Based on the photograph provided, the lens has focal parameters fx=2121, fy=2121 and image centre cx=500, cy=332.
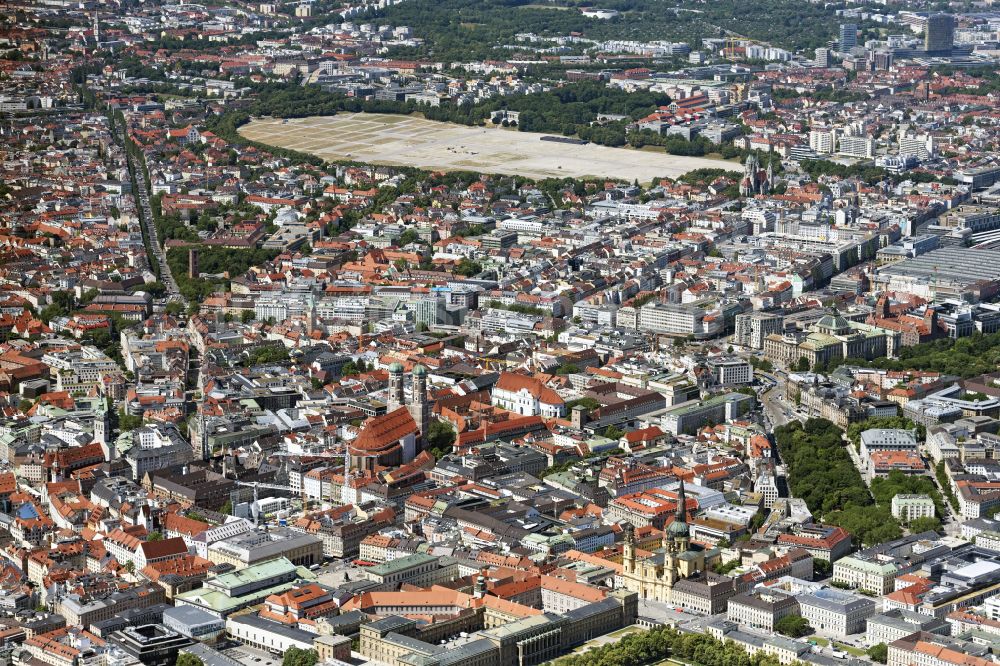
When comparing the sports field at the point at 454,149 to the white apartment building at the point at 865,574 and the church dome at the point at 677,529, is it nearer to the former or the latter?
the church dome at the point at 677,529

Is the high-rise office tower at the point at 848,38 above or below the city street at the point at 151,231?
above

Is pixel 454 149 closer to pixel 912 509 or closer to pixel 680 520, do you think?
pixel 912 509

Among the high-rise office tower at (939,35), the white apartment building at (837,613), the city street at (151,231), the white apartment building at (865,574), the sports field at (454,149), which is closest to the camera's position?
the white apartment building at (837,613)

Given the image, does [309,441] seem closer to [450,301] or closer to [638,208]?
[450,301]

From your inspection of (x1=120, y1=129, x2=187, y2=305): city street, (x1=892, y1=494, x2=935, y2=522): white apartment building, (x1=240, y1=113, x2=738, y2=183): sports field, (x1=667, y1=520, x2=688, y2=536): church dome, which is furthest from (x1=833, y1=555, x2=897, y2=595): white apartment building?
(x1=240, y1=113, x2=738, y2=183): sports field

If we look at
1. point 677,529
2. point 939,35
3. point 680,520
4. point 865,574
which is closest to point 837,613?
point 865,574

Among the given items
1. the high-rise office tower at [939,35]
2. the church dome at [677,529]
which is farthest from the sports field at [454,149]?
the church dome at [677,529]

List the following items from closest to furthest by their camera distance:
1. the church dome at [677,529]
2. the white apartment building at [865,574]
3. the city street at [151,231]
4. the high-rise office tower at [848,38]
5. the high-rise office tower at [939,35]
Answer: the white apartment building at [865,574], the church dome at [677,529], the city street at [151,231], the high-rise office tower at [939,35], the high-rise office tower at [848,38]
